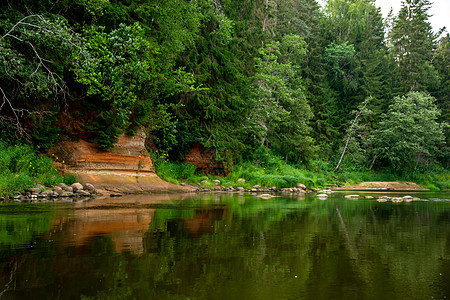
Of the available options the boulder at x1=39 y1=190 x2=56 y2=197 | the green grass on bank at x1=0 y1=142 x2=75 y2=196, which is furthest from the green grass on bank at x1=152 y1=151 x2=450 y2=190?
the boulder at x1=39 y1=190 x2=56 y2=197

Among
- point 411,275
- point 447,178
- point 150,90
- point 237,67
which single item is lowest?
point 447,178

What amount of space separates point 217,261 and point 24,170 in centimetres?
1087

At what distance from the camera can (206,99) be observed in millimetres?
22469

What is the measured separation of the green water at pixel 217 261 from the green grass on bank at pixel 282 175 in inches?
540

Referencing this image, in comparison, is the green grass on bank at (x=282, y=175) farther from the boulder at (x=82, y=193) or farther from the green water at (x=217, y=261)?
the green water at (x=217, y=261)

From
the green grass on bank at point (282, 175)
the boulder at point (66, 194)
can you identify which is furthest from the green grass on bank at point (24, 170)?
the green grass on bank at point (282, 175)

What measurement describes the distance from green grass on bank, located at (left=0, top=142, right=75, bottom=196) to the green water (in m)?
5.48

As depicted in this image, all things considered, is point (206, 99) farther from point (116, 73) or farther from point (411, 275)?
point (411, 275)

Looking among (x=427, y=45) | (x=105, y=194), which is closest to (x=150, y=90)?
(x=105, y=194)

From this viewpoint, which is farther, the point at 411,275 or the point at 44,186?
the point at 44,186

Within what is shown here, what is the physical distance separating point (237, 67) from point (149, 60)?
33.7 feet

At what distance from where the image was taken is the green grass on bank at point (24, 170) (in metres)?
11.3

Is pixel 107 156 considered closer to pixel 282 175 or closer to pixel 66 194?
pixel 66 194

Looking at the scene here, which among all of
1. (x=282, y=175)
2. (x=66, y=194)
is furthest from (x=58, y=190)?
(x=282, y=175)
